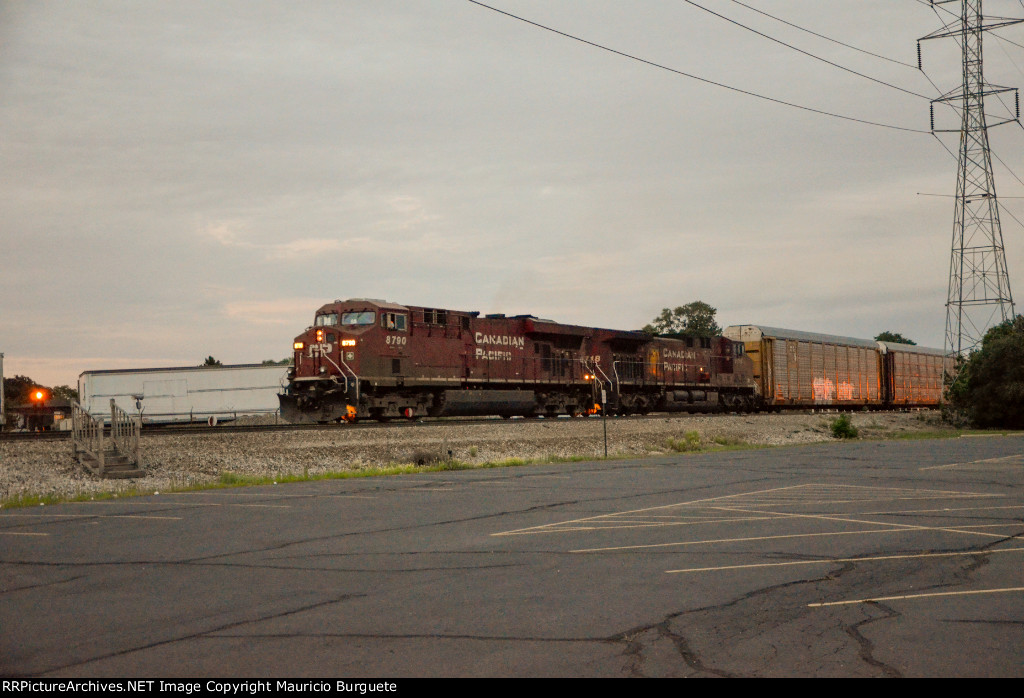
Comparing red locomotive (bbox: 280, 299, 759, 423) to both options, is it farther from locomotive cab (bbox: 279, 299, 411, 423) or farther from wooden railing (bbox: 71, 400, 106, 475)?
wooden railing (bbox: 71, 400, 106, 475)

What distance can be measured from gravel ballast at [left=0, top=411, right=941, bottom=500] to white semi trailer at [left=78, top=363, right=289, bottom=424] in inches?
1073

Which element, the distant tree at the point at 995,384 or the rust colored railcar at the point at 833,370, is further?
the rust colored railcar at the point at 833,370

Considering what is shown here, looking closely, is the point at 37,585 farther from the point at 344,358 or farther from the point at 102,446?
the point at 344,358

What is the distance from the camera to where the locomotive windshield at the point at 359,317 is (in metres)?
29.1

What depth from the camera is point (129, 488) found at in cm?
1812

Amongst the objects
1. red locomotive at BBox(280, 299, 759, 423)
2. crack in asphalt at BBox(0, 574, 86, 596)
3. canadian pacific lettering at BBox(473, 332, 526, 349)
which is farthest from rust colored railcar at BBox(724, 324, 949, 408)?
crack in asphalt at BBox(0, 574, 86, 596)

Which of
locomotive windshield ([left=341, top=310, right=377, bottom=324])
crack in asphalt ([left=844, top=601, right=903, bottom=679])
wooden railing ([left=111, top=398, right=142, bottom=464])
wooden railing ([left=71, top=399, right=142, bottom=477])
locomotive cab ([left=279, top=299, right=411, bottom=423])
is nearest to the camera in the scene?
crack in asphalt ([left=844, top=601, right=903, bottom=679])

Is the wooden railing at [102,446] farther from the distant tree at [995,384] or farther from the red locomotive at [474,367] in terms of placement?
the distant tree at [995,384]

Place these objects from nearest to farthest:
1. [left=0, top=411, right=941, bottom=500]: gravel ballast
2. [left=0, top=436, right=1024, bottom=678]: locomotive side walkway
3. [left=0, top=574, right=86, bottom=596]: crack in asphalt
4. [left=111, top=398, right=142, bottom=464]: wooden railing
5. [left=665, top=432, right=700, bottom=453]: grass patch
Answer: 1. [left=0, top=436, right=1024, bottom=678]: locomotive side walkway
2. [left=0, top=574, right=86, bottom=596]: crack in asphalt
3. [left=0, top=411, right=941, bottom=500]: gravel ballast
4. [left=111, top=398, right=142, bottom=464]: wooden railing
5. [left=665, top=432, right=700, bottom=453]: grass patch

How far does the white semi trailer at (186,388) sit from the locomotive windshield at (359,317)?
82.4ft

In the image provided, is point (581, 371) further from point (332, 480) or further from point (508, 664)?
point (508, 664)

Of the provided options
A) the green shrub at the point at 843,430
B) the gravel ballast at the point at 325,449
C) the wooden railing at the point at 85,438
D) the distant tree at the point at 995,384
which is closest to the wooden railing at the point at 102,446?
the wooden railing at the point at 85,438

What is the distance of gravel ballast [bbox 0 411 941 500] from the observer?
19250mm

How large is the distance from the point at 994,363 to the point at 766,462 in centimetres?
3053
